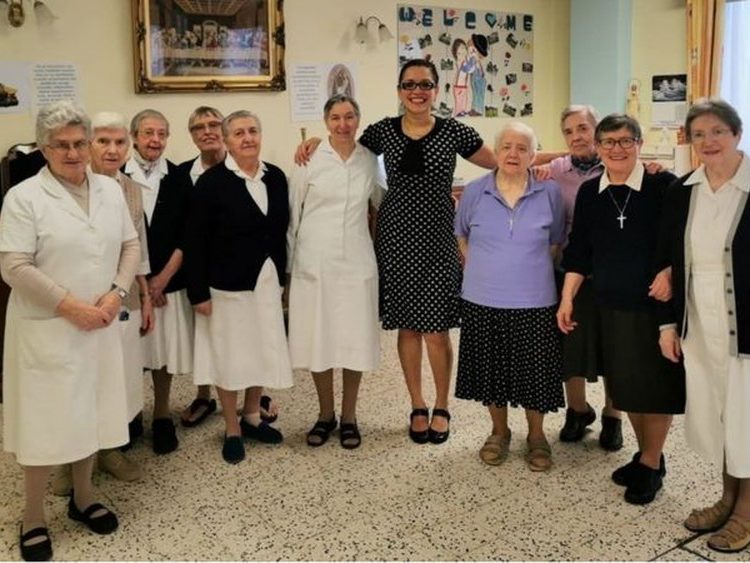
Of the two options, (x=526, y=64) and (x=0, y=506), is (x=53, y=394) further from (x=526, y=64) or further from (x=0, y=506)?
Result: (x=526, y=64)

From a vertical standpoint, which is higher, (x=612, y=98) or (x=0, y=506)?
(x=612, y=98)

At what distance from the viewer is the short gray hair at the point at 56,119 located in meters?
2.14

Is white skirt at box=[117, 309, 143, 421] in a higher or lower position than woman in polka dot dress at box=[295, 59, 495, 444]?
lower

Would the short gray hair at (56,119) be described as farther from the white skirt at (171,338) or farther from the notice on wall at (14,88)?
the notice on wall at (14,88)

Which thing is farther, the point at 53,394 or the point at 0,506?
the point at 0,506

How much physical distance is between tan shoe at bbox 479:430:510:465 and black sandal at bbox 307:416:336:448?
0.66 metres

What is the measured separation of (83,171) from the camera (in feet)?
7.37

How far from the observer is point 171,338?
9.97 feet

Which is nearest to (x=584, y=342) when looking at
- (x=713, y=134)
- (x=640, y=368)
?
(x=640, y=368)

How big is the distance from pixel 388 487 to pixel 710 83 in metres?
3.73

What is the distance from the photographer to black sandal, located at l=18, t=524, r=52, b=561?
89.0 inches

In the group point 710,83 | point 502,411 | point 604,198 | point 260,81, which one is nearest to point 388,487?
point 502,411

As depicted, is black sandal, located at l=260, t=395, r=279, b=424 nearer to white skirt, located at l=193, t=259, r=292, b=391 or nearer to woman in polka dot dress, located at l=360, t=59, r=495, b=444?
white skirt, located at l=193, t=259, r=292, b=391

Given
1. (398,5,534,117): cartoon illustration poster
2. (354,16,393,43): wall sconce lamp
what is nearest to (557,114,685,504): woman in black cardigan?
(354,16,393,43): wall sconce lamp
